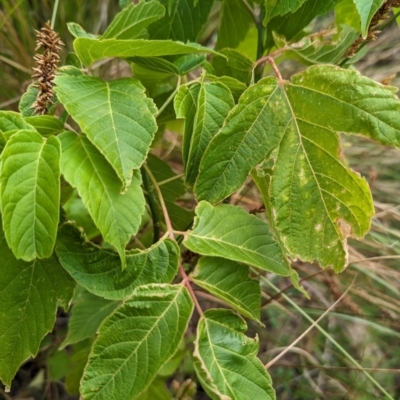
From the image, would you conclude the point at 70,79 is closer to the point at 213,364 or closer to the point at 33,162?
the point at 33,162

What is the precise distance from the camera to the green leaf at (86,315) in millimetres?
906

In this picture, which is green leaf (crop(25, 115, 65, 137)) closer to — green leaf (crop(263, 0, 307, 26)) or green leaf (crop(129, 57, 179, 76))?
green leaf (crop(129, 57, 179, 76))

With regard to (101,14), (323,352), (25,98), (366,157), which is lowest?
(323,352)

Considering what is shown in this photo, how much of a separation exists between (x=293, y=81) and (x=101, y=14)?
130cm

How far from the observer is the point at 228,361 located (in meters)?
0.51

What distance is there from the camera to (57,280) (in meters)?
0.56

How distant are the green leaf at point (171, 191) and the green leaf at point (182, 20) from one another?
0.20 m

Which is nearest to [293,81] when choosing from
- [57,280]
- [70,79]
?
[70,79]

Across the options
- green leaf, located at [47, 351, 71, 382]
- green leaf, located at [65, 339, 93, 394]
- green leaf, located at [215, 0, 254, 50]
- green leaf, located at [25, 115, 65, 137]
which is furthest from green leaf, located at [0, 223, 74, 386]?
green leaf, located at [47, 351, 71, 382]

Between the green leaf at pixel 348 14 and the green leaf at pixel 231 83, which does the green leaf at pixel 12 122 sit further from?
the green leaf at pixel 348 14

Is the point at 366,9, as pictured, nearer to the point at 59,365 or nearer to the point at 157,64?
the point at 157,64

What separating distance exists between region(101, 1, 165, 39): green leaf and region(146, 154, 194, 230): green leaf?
0.22m

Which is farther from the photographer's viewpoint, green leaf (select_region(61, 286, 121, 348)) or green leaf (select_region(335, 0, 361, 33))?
green leaf (select_region(61, 286, 121, 348))

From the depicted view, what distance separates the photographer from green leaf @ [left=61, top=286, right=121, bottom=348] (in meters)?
0.91
